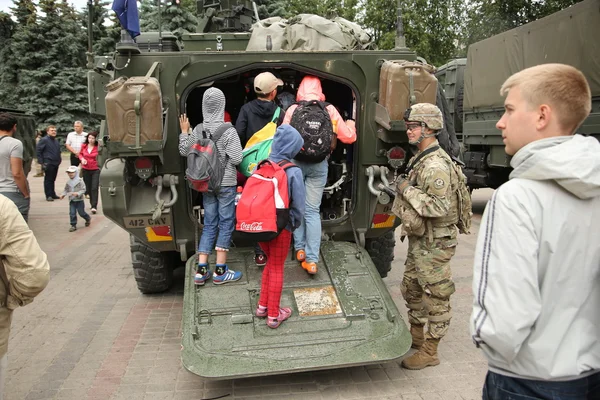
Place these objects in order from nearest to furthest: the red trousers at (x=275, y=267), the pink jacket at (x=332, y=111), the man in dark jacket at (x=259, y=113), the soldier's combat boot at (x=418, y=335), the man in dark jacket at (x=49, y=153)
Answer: the red trousers at (x=275, y=267)
the soldier's combat boot at (x=418, y=335)
the man in dark jacket at (x=259, y=113)
the pink jacket at (x=332, y=111)
the man in dark jacket at (x=49, y=153)

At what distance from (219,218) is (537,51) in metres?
6.45

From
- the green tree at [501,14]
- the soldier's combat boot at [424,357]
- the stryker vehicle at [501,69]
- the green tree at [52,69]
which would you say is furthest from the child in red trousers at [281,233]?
the green tree at [52,69]

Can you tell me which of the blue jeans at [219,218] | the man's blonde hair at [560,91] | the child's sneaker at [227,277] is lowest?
the child's sneaker at [227,277]

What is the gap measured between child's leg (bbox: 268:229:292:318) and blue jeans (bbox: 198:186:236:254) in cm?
76

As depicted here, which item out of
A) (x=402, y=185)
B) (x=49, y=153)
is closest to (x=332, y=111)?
(x=402, y=185)

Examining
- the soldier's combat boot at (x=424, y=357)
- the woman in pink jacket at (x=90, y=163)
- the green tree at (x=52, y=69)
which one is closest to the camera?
the soldier's combat boot at (x=424, y=357)

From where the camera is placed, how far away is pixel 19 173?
17.1 ft

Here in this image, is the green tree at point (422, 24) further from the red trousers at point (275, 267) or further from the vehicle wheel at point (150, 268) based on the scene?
the red trousers at point (275, 267)

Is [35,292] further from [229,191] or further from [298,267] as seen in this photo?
[298,267]

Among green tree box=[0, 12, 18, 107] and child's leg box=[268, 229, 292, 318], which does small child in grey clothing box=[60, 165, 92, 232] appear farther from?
green tree box=[0, 12, 18, 107]

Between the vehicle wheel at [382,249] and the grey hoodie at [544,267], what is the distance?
12.5 ft

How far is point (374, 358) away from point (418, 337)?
2.18 ft

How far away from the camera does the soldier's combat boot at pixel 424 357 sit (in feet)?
12.2

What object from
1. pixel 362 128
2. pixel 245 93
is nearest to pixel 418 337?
pixel 362 128
